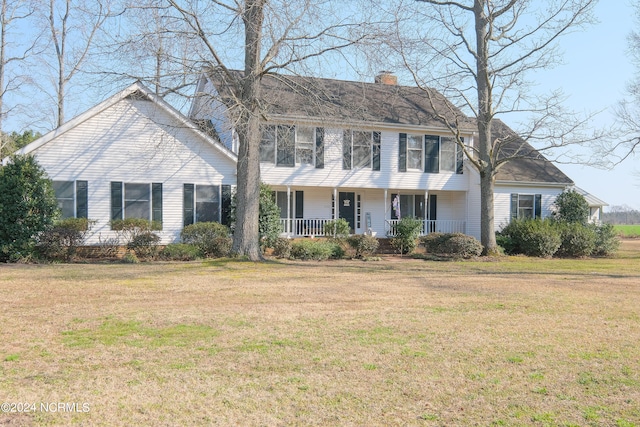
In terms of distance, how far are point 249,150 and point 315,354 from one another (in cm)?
1235

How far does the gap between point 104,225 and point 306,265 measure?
7.76 m

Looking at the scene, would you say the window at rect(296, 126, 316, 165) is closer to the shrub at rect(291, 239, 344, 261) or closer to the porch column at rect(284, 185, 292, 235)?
the porch column at rect(284, 185, 292, 235)

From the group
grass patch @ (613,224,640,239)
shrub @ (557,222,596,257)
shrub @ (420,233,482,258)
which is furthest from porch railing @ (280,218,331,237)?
grass patch @ (613,224,640,239)

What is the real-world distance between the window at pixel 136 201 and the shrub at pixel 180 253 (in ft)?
7.90

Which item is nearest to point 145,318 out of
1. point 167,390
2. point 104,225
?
point 167,390

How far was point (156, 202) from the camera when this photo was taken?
22109 mm

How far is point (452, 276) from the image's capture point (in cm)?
1650

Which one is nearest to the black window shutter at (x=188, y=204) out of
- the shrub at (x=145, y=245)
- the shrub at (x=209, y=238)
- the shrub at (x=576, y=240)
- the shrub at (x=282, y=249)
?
the shrub at (x=209, y=238)

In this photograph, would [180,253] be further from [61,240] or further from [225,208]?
[61,240]

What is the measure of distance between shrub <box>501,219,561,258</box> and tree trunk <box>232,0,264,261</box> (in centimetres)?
1209

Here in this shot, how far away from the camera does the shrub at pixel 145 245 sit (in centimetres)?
1997

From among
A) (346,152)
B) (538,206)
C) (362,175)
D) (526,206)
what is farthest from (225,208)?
(538,206)

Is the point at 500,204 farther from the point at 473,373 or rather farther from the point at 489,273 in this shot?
the point at 473,373

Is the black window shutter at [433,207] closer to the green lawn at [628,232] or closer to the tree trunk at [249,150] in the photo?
the tree trunk at [249,150]
